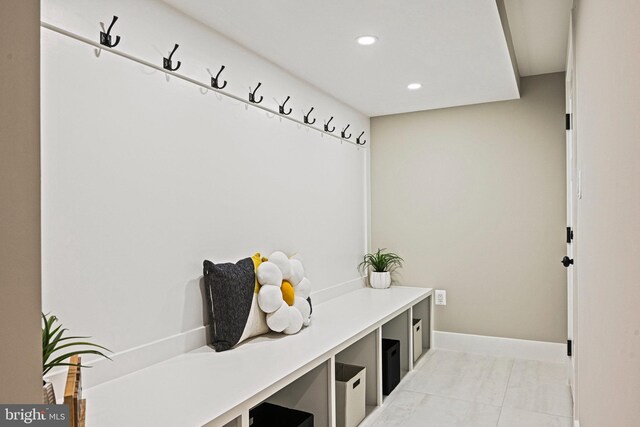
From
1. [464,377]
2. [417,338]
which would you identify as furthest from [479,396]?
[417,338]

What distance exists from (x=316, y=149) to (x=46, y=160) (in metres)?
→ 2.08

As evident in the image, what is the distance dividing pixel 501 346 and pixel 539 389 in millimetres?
757

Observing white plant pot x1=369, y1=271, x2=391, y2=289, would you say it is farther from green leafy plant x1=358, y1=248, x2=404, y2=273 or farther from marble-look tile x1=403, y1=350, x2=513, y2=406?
marble-look tile x1=403, y1=350, x2=513, y2=406

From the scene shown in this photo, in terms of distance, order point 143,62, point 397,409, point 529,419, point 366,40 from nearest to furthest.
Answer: point 143,62 < point 366,40 < point 529,419 < point 397,409

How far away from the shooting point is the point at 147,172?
200cm

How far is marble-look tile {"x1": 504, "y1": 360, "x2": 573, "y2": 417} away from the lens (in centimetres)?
287

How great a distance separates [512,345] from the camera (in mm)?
3857

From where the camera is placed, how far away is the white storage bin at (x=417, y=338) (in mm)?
3741

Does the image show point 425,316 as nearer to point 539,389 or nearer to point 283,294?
point 539,389

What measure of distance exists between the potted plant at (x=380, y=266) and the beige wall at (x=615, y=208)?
9.03ft

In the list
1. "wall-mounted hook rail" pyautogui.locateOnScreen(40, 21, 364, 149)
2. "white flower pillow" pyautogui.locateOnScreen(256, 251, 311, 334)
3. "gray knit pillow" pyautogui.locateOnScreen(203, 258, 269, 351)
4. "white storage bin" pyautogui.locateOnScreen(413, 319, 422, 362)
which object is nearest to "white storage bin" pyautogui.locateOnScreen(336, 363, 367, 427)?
"white flower pillow" pyautogui.locateOnScreen(256, 251, 311, 334)

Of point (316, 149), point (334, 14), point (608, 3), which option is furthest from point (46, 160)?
point (316, 149)

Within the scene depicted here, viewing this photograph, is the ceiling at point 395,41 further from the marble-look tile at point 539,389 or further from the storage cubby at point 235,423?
the marble-look tile at point 539,389

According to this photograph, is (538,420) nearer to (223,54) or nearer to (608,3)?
(608,3)
